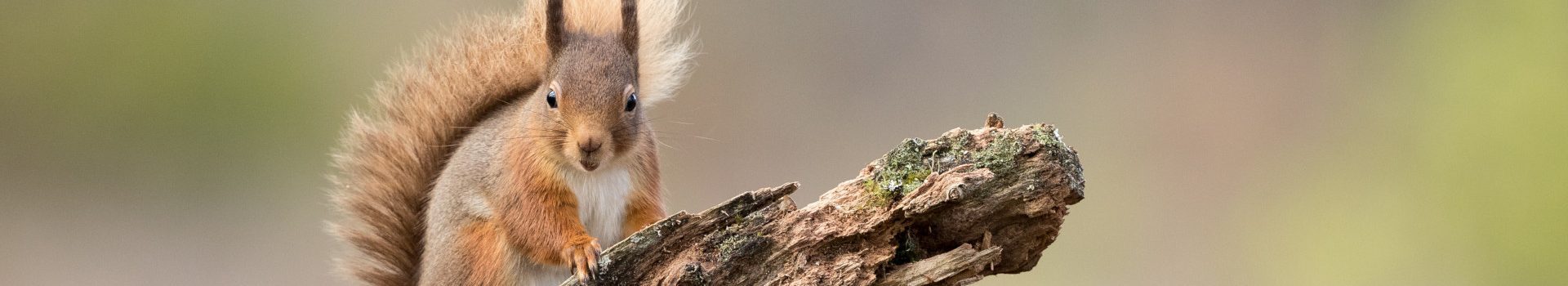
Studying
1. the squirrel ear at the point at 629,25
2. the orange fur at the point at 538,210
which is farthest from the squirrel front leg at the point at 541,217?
the squirrel ear at the point at 629,25

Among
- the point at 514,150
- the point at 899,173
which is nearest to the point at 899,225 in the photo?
the point at 899,173

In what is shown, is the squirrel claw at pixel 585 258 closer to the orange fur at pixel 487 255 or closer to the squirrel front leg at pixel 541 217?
the squirrel front leg at pixel 541 217

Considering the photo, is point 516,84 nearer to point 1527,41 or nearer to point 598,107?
point 598,107

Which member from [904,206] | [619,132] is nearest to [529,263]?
[619,132]

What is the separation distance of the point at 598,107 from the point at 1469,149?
256 centimetres

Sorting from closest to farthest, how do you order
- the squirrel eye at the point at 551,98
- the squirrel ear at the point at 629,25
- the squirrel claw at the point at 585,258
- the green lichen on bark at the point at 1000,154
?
the green lichen on bark at the point at 1000,154
the squirrel claw at the point at 585,258
the squirrel eye at the point at 551,98
the squirrel ear at the point at 629,25

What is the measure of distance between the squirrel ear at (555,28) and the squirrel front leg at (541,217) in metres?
0.20

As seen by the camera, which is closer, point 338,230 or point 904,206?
point 904,206

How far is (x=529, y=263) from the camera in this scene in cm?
180

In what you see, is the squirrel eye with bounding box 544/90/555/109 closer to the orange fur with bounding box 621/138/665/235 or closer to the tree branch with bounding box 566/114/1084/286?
the orange fur with bounding box 621/138/665/235

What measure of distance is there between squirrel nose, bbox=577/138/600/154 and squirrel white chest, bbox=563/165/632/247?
13cm

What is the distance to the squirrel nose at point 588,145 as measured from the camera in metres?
1.60

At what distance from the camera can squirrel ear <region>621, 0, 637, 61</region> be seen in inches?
71.8

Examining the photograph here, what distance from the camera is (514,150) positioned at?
5.86 ft
